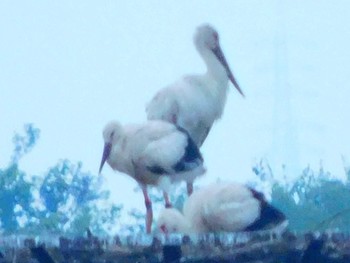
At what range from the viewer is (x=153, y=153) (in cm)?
707

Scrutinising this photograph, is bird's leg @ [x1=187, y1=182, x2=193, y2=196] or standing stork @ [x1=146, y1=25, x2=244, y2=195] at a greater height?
standing stork @ [x1=146, y1=25, x2=244, y2=195]

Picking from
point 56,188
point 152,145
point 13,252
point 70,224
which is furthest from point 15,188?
point 13,252

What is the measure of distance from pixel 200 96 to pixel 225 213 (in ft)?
6.16

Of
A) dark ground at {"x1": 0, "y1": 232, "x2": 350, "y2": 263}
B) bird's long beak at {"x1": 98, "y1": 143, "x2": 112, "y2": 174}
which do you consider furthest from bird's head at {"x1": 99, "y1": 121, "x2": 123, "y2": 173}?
dark ground at {"x1": 0, "y1": 232, "x2": 350, "y2": 263}

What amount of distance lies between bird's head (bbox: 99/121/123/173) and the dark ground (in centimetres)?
250

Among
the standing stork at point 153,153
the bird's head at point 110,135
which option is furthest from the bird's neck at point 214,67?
the bird's head at point 110,135

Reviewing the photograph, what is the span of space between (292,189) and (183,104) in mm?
6093

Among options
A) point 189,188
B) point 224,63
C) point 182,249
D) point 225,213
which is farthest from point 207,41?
point 182,249

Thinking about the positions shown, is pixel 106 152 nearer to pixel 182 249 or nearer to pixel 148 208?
pixel 148 208

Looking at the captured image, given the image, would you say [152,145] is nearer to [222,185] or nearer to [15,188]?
[222,185]

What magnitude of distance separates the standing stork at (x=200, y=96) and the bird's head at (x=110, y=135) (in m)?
0.49

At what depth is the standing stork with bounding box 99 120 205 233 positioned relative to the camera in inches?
278

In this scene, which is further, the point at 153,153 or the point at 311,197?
the point at 311,197

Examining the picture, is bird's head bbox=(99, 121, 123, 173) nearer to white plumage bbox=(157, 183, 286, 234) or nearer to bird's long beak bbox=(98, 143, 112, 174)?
bird's long beak bbox=(98, 143, 112, 174)
